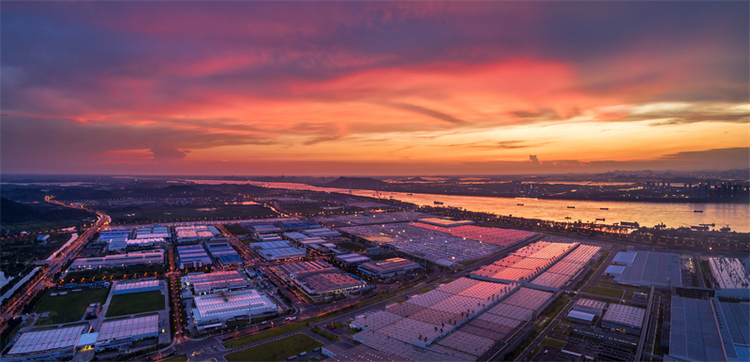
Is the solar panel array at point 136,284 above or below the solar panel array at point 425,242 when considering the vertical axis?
below

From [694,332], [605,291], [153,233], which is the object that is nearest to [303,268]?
[605,291]

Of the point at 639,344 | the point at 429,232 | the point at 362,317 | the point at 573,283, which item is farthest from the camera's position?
the point at 429,232

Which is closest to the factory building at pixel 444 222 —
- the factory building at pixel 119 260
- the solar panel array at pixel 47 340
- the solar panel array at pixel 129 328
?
the factory building at pixel 119 260

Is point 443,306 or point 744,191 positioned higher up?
point 744,191

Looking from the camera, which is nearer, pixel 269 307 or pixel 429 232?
pixel 269 307

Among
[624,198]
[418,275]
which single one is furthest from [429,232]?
[624,198]

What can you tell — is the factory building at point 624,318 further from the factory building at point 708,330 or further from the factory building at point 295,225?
the factory building at point 295,225

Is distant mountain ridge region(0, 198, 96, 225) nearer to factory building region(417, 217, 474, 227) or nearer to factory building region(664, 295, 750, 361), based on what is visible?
factory building region(417, 217, 474, 227)

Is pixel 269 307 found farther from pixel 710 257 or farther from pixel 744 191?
pixel 744 191
